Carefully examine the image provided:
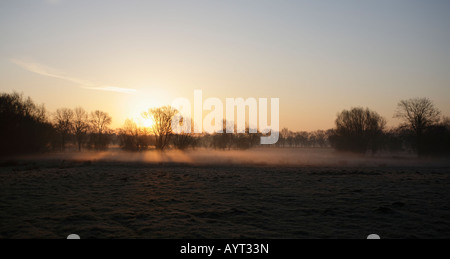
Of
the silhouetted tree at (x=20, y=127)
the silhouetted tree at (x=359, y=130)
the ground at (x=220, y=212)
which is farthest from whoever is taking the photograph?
the silhouetted tree at (x=359, y=130)

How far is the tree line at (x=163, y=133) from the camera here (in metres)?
48.9

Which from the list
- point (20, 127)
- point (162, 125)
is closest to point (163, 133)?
point (162, 125)

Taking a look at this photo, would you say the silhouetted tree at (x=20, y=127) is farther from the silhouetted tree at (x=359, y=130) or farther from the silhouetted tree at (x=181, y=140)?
the silhouetted tree at (x=359, y=130)

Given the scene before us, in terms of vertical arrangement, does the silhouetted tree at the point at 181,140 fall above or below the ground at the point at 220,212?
above

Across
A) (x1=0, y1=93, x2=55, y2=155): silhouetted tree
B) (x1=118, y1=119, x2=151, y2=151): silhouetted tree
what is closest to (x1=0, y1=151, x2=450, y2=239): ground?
(x1=0, y1=93, x2=55, y2=155): silhouetted tree

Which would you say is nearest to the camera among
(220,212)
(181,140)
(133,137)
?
(220,212)

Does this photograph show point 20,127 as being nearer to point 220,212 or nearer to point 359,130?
point 220,212

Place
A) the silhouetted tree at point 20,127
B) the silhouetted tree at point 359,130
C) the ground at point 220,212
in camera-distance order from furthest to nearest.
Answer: the silhouetted tree at point 359,130, the silhouetted tree at point 20,127, the ground at point 220,212

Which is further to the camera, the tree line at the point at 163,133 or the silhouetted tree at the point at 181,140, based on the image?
the silhouetted tree at the point at 181,140

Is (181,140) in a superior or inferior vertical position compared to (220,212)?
superior

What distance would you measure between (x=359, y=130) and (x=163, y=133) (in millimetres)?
49780

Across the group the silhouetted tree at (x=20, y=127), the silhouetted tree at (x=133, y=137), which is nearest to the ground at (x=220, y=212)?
the silhouetted tree at (x=20, y=127)

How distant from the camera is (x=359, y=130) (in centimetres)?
7188

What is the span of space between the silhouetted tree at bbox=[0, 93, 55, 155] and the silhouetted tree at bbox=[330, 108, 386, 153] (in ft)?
226
